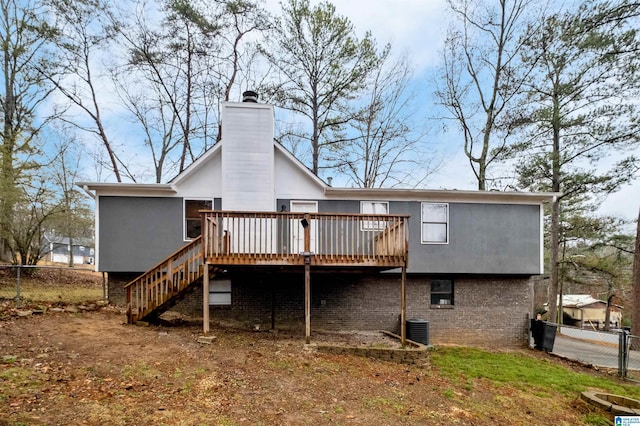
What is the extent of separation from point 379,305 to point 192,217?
22.1ft

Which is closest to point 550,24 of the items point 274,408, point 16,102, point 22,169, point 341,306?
point 341,306

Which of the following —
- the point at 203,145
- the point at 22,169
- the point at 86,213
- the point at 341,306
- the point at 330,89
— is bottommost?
the point at 341,306

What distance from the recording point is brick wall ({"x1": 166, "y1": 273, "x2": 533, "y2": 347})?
11.0 m

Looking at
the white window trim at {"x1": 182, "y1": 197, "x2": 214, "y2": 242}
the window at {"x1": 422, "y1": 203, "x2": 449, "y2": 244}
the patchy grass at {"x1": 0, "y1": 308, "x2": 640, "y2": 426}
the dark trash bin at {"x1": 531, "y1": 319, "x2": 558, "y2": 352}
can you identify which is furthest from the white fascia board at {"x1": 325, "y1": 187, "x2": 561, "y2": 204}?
the patchy grass at {"x1": 0, "y1": 308, "x2": 640, "y2": 426}

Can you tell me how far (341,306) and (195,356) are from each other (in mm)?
5749

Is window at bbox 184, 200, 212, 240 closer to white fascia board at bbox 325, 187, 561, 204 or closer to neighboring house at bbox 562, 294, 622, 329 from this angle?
white fascia board at bbox 325, 187, 561, 204

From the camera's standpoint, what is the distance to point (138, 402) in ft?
15.0

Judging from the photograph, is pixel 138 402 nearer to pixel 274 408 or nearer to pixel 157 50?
pixel 274 408

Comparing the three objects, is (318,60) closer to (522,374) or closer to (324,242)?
(324,242)

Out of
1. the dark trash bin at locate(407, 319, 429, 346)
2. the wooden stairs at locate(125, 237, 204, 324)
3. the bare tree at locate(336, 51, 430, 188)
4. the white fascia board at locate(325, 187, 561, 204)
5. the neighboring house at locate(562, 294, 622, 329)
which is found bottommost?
the neighboring house at locate(562, 294, 622, 329)

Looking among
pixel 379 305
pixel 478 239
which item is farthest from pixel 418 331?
pixel 478 239

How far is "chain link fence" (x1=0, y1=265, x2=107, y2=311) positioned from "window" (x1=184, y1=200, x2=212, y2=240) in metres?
3.03

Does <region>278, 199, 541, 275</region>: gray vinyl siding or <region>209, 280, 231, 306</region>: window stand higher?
<region>278, 199, 541, 275</region>: gray vinyl siding

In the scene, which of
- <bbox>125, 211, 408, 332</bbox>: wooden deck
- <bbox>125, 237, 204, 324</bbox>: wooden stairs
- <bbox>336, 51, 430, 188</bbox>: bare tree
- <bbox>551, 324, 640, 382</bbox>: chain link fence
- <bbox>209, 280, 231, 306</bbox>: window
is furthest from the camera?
<bbox>336, 51, 430, 188</bbox>: bare tree
